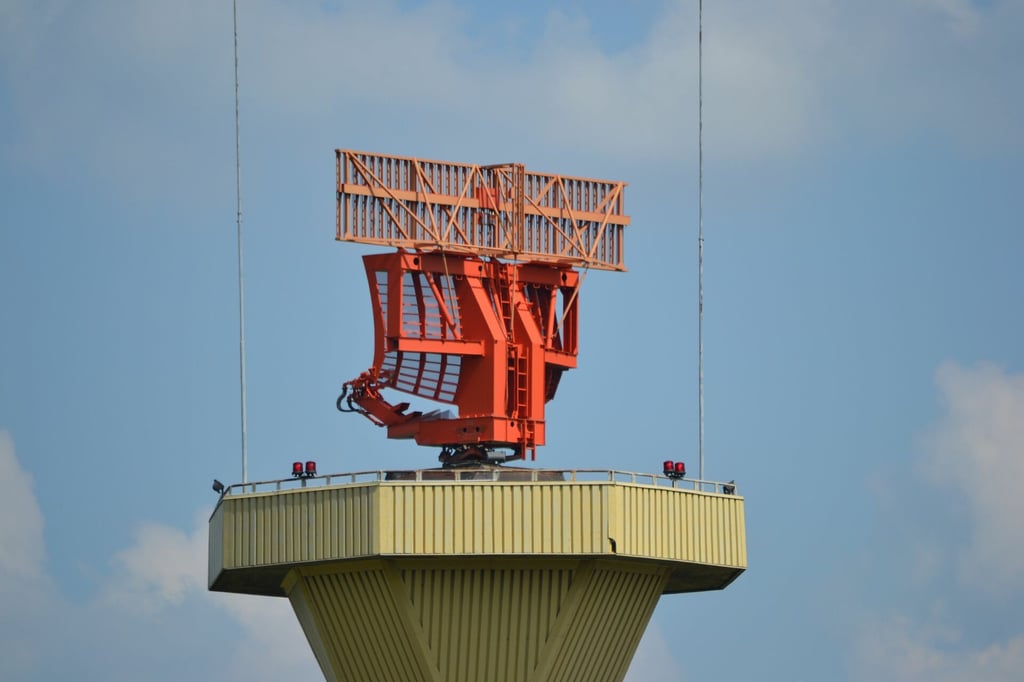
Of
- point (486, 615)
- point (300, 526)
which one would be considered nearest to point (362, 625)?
point (300, 526)

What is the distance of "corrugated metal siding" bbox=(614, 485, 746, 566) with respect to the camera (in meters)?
120

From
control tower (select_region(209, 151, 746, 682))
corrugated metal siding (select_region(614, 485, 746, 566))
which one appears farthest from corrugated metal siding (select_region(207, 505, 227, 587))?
corrugated metal siding (select_region(614, 485, 746, 566))

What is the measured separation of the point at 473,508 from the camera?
11850 cm

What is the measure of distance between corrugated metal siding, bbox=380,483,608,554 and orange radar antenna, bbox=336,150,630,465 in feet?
16.1

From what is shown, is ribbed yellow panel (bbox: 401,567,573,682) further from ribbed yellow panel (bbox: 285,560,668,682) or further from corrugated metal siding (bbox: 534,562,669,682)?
corrugated metal siding (bbox: 534,562,669,682)

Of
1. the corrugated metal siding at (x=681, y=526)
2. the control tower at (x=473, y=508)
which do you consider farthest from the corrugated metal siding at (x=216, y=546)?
the corrugated metal siding at (x=681, y=526)

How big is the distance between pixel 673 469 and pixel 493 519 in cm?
711

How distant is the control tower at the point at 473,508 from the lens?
11869 centimetres

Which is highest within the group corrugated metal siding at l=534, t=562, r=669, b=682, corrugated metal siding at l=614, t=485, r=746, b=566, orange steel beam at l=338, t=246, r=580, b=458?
orange steel beam at l=338, t=246, r=580, b=458

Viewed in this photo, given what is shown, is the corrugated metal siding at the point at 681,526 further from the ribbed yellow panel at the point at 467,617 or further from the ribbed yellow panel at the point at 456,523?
the ribbed yellow panel at the point at 467,617

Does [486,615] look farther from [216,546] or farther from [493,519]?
[216,546]

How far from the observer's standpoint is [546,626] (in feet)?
394

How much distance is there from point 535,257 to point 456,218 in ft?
10.9

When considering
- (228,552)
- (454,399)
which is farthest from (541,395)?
(228,552)
